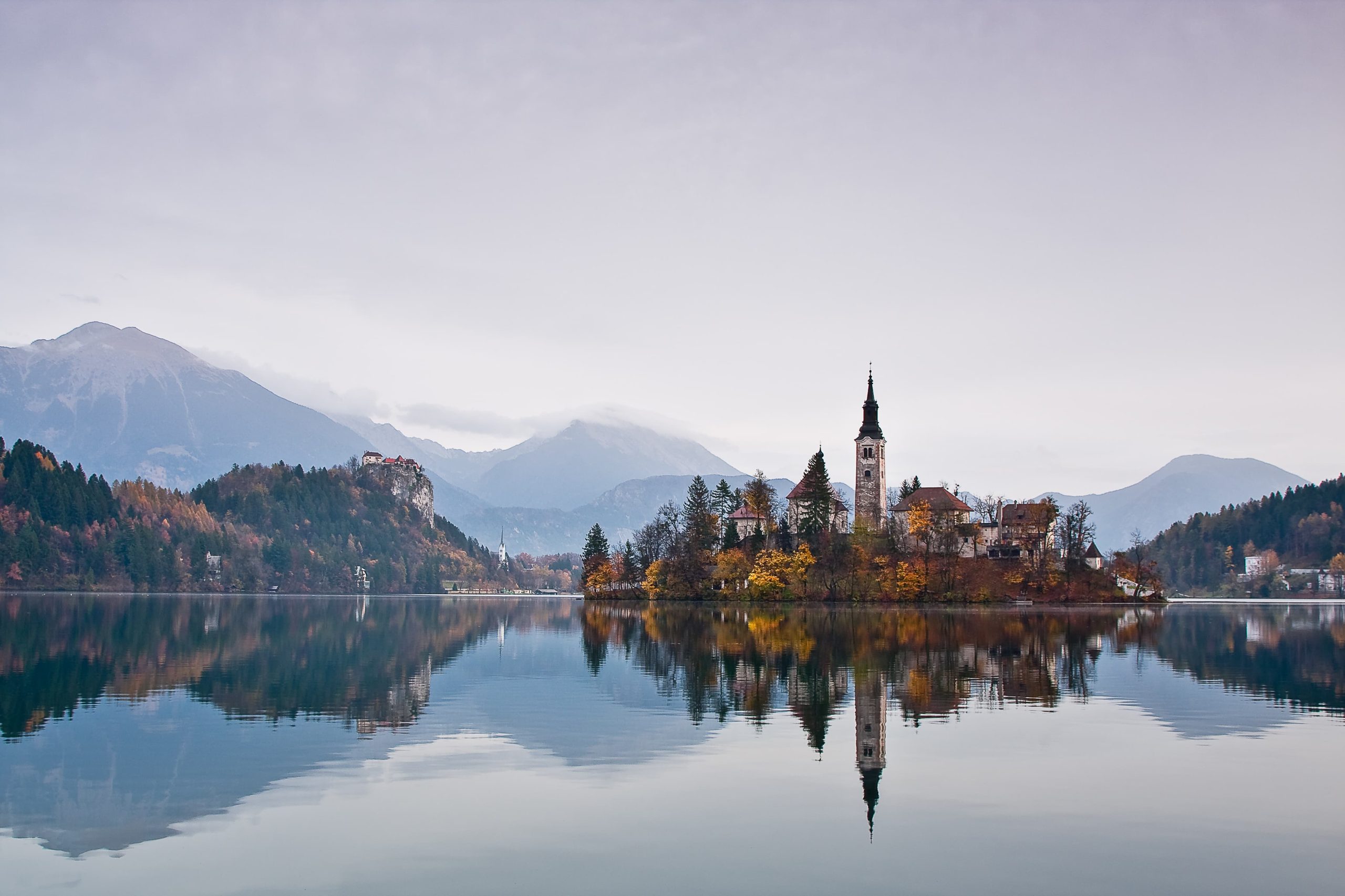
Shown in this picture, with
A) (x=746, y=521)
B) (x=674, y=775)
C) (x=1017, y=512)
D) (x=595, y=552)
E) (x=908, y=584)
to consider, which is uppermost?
(x=1017, y=512)

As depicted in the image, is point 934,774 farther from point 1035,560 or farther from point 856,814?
point 1035,560

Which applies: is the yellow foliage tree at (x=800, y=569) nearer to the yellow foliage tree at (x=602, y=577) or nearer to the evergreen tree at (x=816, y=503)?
the evergreen tree at (x=816, y=503)

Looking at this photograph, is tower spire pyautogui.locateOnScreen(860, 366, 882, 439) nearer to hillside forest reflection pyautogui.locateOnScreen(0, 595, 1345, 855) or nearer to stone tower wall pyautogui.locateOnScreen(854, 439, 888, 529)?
stone tower wall pyautogui.locateOnScreen(854, 439, 888, 529)

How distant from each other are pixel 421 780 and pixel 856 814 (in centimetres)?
981

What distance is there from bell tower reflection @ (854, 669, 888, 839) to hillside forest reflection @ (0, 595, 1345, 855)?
128 mm

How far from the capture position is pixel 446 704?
3803 centimetres

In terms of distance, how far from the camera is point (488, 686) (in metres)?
44.5

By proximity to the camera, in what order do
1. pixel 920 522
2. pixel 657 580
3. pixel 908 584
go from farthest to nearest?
1. pixel 657 580
2. pixel 920 522
3. pixel 908 584

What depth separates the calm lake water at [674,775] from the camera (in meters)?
17.8

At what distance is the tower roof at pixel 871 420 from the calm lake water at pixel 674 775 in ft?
345

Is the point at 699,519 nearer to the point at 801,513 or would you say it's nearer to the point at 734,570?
the point at 801,513

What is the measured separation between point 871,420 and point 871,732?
435 ft

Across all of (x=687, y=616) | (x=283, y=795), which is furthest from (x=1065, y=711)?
(x=687, y=616)

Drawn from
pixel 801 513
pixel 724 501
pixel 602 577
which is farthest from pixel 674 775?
pixel 602 577
